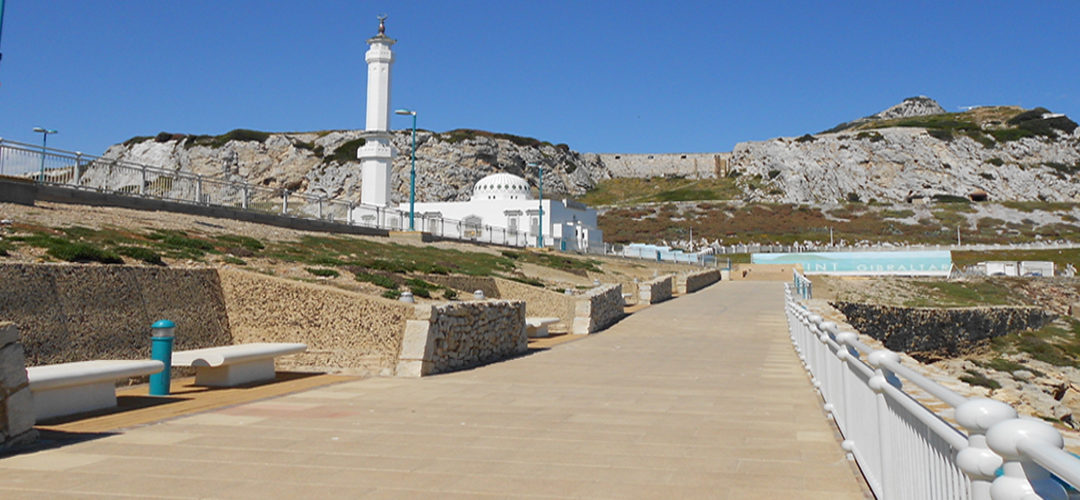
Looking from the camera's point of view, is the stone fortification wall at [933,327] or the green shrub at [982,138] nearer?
the stone fortification wall at [933,327]

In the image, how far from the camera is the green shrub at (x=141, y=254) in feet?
43.3

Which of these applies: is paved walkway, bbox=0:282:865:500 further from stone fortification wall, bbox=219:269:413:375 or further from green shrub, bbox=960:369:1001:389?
green shrub, bbox=960:369:1001:389

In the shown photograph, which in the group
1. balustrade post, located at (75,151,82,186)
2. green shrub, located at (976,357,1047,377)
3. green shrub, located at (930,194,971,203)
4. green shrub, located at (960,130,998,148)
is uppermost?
green shrub, located at (960,130,998,148)

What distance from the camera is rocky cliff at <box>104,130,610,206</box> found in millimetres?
103750

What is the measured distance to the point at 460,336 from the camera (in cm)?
1142

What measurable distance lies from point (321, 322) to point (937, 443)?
926 centimetres

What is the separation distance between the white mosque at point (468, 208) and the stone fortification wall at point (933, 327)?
2208 centimetres

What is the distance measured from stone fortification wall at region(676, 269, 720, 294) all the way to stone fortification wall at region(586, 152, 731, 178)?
11102 centimetres

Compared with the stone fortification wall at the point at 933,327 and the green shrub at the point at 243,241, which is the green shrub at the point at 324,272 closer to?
the green shrub at the point at 243,241

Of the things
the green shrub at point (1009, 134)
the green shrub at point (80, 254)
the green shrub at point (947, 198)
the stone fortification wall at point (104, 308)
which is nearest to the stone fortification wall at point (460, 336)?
the stone fortification wall at point (104, 308)

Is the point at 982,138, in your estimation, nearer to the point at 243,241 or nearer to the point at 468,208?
the point at 468,208

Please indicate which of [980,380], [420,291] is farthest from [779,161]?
[420,291]

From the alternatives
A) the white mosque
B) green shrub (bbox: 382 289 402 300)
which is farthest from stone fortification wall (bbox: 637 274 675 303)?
the white mosque

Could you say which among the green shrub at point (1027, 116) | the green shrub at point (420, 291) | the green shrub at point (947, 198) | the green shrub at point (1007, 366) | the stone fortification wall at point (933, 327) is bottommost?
the green shrub at point (1007, 366)
